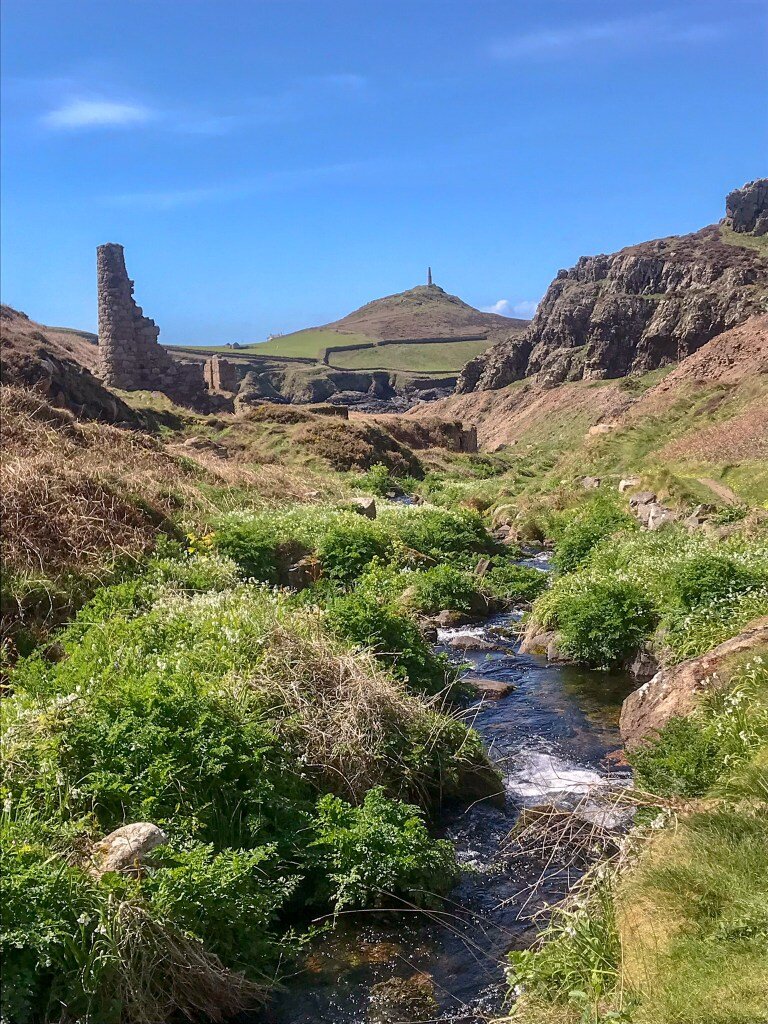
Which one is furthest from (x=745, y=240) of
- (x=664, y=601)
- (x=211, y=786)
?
(x=211, y=786)

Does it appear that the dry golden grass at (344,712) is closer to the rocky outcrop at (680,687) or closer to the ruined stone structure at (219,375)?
the rocky outcrop at (680,687)

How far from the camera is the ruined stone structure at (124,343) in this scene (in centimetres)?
4862

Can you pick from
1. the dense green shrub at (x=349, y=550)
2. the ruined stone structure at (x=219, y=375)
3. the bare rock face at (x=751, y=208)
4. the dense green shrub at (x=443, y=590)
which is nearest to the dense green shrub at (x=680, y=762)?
the dense green shrub at (x=443, y=590)

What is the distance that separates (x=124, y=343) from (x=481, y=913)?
4694 cm

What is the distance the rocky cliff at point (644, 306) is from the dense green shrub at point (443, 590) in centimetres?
5342

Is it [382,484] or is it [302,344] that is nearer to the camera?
[382,484]

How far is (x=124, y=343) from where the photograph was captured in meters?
49.1

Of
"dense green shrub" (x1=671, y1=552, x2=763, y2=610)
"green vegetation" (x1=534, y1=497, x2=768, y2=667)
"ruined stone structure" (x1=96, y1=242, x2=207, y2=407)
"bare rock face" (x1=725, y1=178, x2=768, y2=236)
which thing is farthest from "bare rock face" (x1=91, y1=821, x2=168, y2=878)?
"bare rock face" (x1=725, y1=178, x2=768, y2=236)

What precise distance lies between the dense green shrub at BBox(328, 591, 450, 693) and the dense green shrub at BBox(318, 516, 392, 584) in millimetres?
4130

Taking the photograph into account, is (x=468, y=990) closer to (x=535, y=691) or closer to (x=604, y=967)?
(x=604, y=967)

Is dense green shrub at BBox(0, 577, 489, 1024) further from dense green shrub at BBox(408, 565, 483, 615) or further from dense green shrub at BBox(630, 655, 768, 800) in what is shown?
dense green shrub at BBox(408, 565, 483, 615)

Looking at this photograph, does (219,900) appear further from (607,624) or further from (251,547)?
(251,547)

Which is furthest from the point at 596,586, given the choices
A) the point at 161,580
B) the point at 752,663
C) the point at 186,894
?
the point at 186,894

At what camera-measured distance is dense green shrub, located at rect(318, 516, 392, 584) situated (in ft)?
47.3
